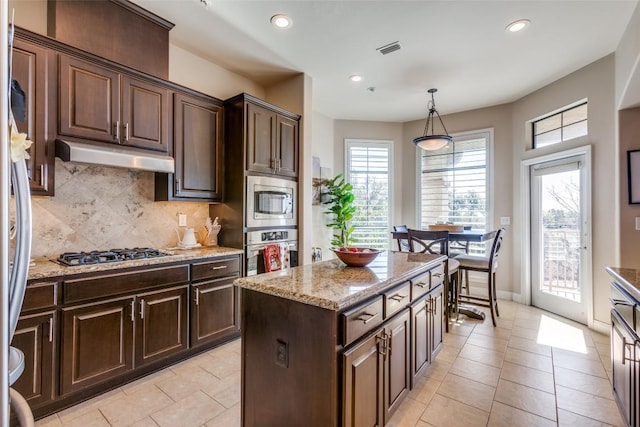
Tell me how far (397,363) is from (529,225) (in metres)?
3.67

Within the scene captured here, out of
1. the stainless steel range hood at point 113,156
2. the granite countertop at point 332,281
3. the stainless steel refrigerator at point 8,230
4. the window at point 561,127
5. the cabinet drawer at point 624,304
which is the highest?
the window at point 561,127

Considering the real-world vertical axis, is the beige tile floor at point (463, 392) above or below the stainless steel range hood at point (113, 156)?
below

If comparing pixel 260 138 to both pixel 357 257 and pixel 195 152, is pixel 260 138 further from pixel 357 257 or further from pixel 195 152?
pixel 357 257

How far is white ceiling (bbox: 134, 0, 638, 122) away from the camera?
8.23 ft

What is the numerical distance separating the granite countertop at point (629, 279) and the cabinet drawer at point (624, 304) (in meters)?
0.05

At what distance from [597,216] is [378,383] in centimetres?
345

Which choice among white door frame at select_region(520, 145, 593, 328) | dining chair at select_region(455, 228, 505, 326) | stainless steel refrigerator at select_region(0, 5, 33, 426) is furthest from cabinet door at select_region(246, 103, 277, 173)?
white door frame at select_region(520, 145, 593, 328)

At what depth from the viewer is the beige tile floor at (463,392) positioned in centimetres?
192

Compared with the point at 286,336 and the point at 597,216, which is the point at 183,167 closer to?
the point at 286,336

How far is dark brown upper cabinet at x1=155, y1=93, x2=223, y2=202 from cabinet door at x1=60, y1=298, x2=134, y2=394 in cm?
109

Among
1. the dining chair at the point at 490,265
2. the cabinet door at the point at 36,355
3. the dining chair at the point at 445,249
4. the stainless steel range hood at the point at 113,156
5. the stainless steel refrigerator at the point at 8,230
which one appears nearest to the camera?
the stainless steel refrigerator at the point at 8,230

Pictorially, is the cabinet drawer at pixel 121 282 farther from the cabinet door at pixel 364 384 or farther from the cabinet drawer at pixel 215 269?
the cabinet door at pixel 364 384

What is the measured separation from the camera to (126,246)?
2758mm

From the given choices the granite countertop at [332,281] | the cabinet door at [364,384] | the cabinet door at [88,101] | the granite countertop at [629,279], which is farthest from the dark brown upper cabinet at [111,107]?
the granite countertop at [629,279]
